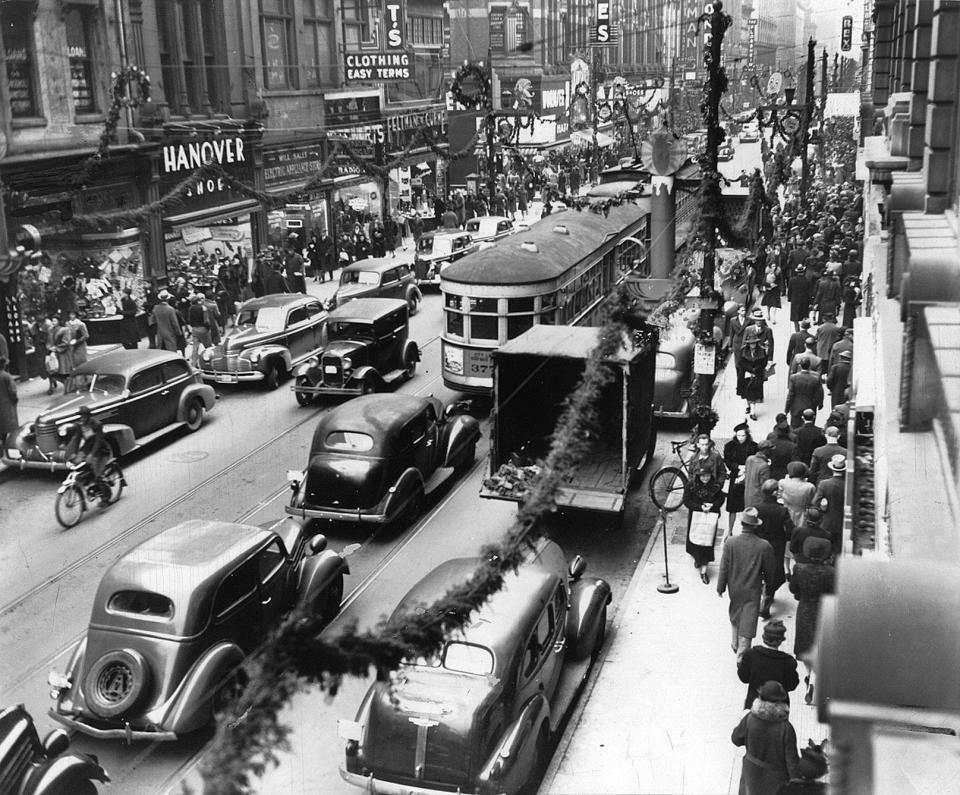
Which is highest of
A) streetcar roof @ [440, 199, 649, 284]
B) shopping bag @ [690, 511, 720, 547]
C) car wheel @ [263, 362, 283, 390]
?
streetcar roof @ [440, 199, 649, 284]

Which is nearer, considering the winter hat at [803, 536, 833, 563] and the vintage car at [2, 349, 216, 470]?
the winter hat at [803, 536, 833, 563]

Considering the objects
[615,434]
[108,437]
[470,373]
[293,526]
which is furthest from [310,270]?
[293,526]

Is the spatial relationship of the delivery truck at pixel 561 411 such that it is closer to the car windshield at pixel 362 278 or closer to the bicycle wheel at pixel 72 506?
the bicycle wheel at pixel 72 506

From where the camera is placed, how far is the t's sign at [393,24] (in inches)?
1219

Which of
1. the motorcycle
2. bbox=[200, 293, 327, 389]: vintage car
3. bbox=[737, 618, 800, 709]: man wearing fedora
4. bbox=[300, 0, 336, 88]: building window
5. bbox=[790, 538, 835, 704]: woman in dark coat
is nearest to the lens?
bbox=[737, 618, 800, 709]: man wearing fedora

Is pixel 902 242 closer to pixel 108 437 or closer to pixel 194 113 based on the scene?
pixel 108 437

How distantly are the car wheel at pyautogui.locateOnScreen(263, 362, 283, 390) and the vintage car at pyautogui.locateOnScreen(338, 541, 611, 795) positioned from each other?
12.0 metres

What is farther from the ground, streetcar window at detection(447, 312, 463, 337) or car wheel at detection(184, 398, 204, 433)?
streetcar window at detection(447, 312, 463, 337)

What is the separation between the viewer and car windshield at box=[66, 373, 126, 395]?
15828 millimetres

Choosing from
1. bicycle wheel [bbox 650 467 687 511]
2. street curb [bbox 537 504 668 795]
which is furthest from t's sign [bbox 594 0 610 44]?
street curb [bbox 537 504 668 795]

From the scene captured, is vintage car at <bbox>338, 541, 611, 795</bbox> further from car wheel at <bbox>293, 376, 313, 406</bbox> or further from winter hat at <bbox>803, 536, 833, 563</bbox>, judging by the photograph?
car wheel at <bbox>293, 376, 313, 406</bbox>

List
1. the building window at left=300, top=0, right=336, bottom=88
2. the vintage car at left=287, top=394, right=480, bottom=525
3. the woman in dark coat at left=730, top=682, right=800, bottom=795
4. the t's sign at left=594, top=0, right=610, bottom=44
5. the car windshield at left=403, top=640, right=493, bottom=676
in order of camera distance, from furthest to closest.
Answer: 1. the t's sign at left=594, top=0, right=610, bottom=44
2. the building window at left=300, top=0, right=336, bottom=88
3. the vintage car at left=287, top=394, right=480, bottom=525
4. the car windshield at left=403, top=640, right=493, bottom=676
5. the woman in dark coat at left=730, top=682, right=800, bottom=795

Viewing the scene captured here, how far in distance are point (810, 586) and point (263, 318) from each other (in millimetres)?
14371

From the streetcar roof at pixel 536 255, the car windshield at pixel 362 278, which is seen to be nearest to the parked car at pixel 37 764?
the streetcar roof at pixel 536 255
